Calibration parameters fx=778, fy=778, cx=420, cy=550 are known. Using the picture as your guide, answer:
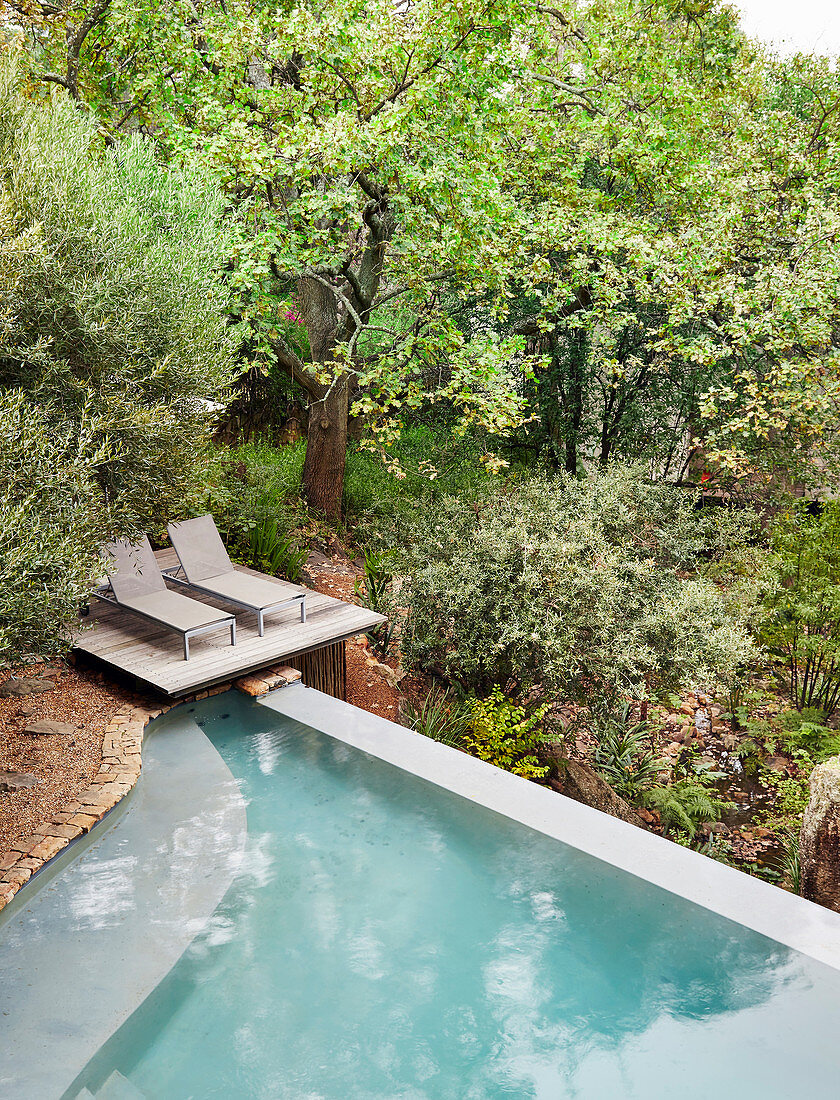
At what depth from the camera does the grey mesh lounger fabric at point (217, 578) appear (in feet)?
22.7

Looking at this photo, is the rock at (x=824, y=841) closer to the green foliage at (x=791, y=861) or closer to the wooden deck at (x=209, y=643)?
the green foliage at (x=791, y=861)

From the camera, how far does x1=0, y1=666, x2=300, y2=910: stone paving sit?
4223mm

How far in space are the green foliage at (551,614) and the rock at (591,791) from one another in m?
0.64

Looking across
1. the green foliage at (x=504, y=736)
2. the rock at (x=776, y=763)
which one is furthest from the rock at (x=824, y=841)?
the rock at (x=776, y=763)

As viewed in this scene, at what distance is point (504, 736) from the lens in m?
6.95

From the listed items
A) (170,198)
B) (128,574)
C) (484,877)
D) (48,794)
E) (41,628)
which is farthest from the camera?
(128,574)

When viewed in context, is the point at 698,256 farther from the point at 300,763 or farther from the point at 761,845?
the point at 300,763

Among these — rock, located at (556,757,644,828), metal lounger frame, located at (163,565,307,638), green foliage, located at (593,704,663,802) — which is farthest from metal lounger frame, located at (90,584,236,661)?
green foliage, located at (593,704,663,802)

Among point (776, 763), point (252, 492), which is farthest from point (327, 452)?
point (776, 763)

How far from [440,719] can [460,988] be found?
3.37 m

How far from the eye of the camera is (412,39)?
763 centimetres

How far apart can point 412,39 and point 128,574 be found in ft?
19.2

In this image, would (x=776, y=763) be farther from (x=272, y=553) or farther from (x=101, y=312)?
(x=101, y=312)

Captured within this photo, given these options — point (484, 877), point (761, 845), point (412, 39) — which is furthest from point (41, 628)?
point (412, 39)
